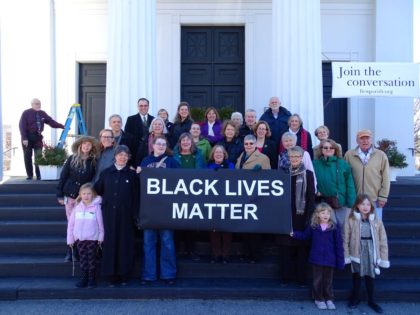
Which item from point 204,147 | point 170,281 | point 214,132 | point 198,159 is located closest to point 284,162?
point 198,159

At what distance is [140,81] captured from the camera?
7.40 m

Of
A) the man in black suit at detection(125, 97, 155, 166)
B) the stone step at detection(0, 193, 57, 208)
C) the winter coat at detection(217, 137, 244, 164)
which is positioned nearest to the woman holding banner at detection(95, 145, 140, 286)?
the man in black suit at detection(125, 97, 155, 166)

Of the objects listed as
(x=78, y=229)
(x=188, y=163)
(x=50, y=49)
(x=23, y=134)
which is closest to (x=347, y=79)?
(x=188, y=163)

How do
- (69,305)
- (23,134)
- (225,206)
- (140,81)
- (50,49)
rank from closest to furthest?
(69,305), (225,206), (140,81), (23,134), (50,49)

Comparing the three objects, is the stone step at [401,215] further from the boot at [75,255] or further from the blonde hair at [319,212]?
the boot at [75,255]

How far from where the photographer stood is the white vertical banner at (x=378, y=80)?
7562mm

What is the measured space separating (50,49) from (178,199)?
725 centimetres

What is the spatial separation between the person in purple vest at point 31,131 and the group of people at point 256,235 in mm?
3465

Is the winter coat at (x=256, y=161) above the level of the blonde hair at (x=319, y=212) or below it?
above

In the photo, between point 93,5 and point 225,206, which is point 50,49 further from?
point 225,206

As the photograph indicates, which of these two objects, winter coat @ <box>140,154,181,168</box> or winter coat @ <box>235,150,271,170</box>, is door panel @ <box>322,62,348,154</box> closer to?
winter coat @ <box>235,150,271,170</box>

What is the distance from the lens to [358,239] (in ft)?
16.6

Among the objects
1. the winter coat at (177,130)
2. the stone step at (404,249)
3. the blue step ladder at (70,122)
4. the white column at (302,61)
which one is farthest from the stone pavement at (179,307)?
the blue step ladder at (70,122)

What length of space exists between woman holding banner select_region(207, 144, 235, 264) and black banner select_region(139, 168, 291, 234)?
0.59 ft
